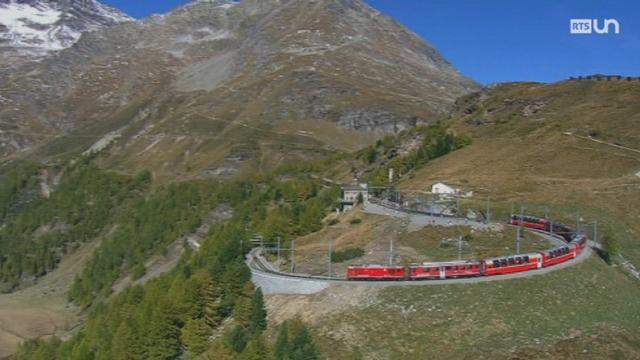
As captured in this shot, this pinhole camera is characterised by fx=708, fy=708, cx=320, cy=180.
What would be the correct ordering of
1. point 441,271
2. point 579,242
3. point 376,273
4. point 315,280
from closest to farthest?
point 441,271, point 376,273, point 315,280, point 579,242

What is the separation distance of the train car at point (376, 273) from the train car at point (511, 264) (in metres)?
9.98

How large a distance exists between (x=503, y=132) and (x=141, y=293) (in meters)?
115

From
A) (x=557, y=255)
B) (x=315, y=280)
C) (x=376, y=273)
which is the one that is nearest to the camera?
(x=376, y=273)

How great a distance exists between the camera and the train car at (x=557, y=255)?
86.5 m

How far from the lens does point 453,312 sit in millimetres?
72062

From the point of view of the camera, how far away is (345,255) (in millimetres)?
106062

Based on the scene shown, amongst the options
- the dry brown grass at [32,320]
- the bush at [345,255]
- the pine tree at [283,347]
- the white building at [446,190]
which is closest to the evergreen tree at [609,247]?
the bush at [345,255]

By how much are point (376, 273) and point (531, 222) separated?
45.7 meters

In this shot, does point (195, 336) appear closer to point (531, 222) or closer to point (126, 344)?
point (126, 344)

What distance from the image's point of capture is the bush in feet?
346

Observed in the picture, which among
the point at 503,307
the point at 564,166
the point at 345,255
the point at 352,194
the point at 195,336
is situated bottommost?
the point at 195,336

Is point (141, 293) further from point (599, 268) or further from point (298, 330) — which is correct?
point (599, 268)

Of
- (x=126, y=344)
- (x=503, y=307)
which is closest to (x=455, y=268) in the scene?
(x=503, y=307)

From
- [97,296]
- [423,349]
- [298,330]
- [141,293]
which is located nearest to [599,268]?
[423,349]
